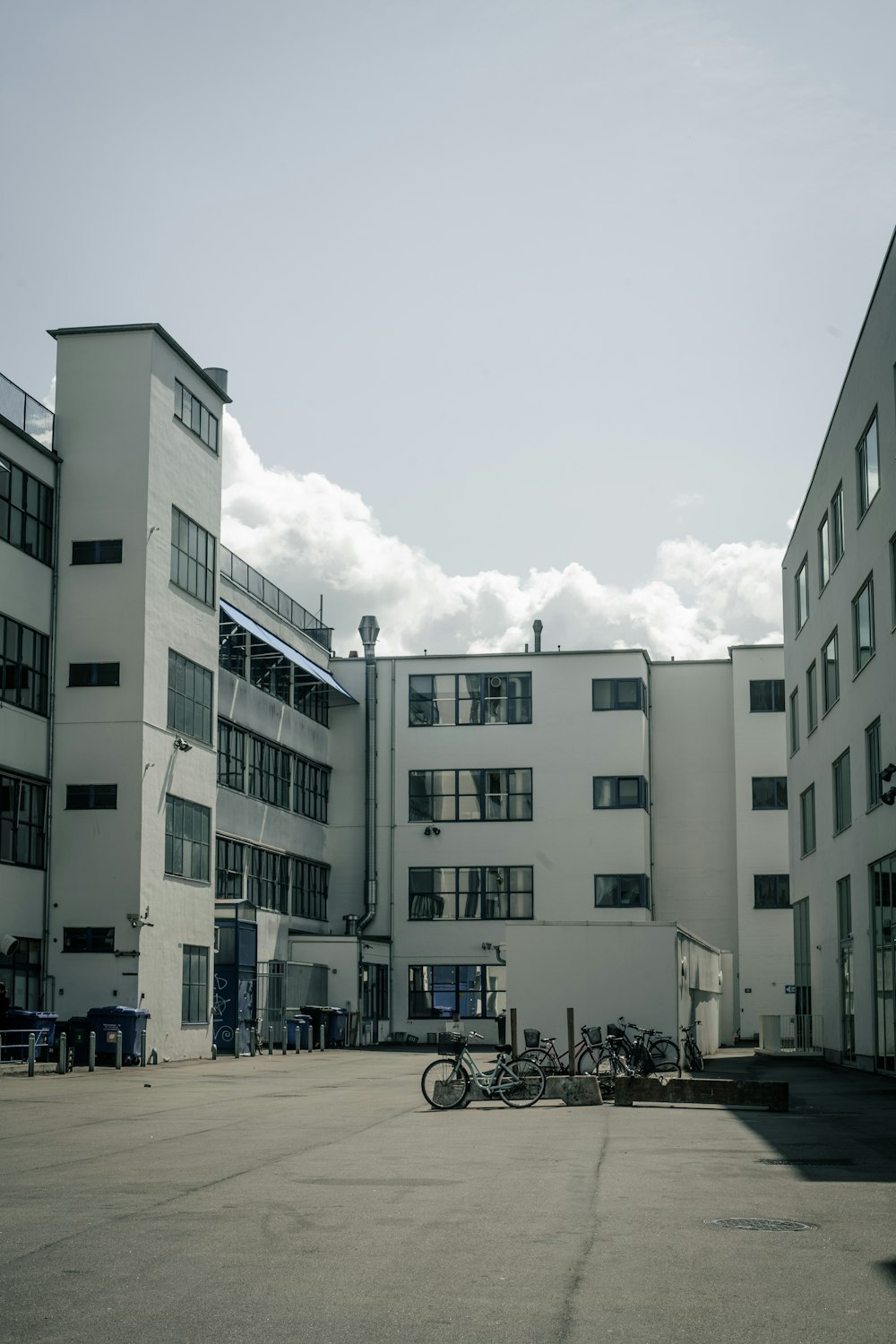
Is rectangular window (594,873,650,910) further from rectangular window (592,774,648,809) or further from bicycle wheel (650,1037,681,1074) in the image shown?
bicycle wheel (650,1037,681,1074)

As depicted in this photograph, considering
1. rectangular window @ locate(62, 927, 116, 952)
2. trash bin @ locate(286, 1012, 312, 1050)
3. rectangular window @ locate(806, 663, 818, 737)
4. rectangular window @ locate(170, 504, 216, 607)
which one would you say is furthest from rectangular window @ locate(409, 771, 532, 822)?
rectangular window @ locate(62, 927, 116, 952)

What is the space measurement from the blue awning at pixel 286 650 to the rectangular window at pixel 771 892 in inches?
644

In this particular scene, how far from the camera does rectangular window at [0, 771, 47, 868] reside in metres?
35.3

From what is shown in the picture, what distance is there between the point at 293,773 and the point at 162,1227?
45349 millimetres

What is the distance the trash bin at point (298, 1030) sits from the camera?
157ft

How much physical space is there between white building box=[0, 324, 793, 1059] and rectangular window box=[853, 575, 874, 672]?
319 inches

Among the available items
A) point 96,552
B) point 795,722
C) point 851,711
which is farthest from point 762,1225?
point 795,722

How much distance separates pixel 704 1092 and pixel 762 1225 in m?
11.8

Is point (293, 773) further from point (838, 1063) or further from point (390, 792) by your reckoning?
point (838, 1063)

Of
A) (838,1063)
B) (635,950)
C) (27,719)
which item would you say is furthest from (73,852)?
→ (838,1063)

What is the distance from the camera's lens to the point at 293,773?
5519 centimetres

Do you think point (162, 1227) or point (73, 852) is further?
point (73, 852)

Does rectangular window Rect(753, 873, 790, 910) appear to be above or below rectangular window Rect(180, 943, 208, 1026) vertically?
above

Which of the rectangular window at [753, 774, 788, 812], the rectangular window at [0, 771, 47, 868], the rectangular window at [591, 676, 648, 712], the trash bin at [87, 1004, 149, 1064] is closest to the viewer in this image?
the trash bin at [87, 1004, 149, 1064]
